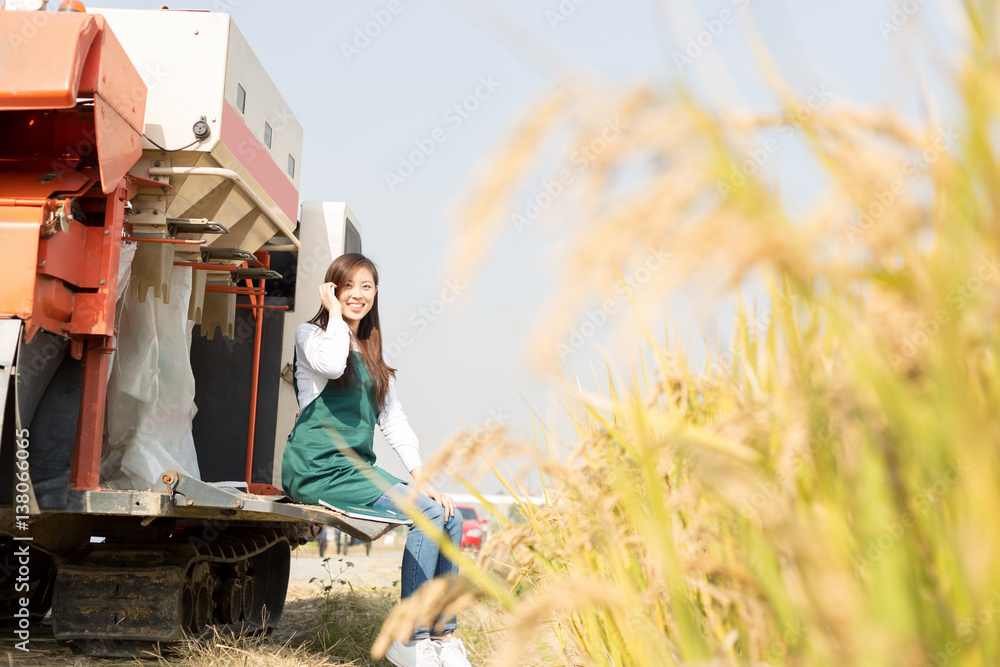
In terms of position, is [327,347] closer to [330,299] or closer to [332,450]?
[330,299]

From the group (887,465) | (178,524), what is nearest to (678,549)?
(887,465)

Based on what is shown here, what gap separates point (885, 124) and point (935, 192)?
0.37 feet

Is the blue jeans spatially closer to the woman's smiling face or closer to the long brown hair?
the long brown hair

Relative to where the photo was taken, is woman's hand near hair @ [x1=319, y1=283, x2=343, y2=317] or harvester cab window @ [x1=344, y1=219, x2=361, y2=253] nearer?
woman's hand near hair @ [x1=319, y1=283, x2=343, y2=317]

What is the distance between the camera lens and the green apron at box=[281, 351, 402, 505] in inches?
140

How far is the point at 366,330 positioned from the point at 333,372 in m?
0.51

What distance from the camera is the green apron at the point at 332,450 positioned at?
3.56 meters

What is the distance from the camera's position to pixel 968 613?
0.99 m

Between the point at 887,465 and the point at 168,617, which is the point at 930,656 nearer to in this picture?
the point at 887,465

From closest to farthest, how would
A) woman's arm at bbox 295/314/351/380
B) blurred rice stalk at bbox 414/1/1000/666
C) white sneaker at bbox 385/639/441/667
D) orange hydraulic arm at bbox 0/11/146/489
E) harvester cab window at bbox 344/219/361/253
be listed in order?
1. blurred rice stalk at bbox 414/1/1000/666
2. white sneaker at bbox 385/639/441/667
3. orange hydraulic arm at bbox 0/11/146/489
4. woman's arm at bbox 295/314/351/380
5. harvester cab window at bbox 344/219/361/253

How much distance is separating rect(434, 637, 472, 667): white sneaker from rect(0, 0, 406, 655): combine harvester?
0.73 m

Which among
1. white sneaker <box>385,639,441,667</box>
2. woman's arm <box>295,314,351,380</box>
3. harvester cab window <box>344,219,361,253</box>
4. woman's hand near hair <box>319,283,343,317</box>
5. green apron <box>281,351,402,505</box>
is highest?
harvester cab window <box>344,219,361,253</box>

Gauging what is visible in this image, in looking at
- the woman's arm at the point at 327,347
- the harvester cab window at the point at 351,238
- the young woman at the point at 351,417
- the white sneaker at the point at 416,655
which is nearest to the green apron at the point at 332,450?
the young woman at the point at 351,417

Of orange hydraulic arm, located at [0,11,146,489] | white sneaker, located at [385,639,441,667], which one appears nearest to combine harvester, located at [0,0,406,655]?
orange hydraulic arm, located at [0,11,146,489]
